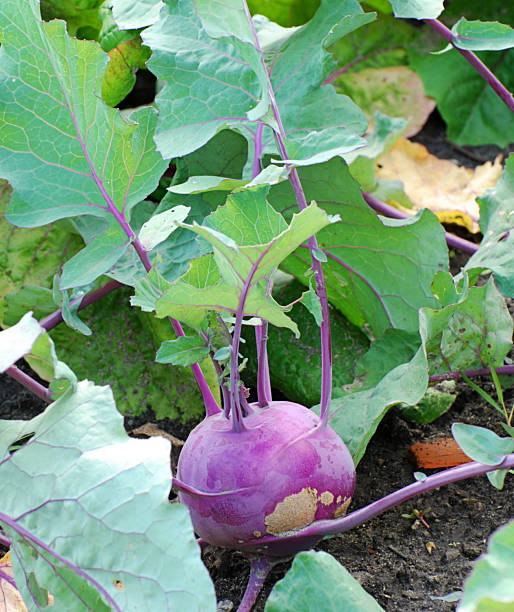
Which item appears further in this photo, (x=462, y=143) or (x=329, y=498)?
(x=462, y=143)

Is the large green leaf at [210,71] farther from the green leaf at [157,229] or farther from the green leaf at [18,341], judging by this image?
the green leaf at [18,341]

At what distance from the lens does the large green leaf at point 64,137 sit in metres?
0.83

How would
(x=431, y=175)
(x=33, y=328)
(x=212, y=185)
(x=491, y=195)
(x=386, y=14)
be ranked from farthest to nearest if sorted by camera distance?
(x=386, y=14), (x=431, y=175), (x=491, y=195), (x=212, y=185), (x=33, y=328)

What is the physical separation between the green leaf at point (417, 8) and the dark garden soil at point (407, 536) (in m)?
0.55

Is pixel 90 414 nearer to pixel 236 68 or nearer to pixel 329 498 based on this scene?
pixel 329 498

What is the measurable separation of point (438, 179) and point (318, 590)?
1.15 meters

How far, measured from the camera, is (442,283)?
85 cm

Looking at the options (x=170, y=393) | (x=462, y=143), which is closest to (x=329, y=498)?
(x=170, y=393)

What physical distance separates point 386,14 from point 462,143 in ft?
1.20

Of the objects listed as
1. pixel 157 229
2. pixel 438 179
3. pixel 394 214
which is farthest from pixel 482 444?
pixel 438 179

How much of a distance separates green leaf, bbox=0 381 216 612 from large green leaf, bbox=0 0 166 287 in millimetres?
228

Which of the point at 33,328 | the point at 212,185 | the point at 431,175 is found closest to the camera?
the point at 33,328

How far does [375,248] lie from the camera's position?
40.6 inches

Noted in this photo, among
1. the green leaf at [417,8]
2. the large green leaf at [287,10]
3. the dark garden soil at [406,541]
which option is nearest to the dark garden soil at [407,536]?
the dark garden soil at [406,541]
